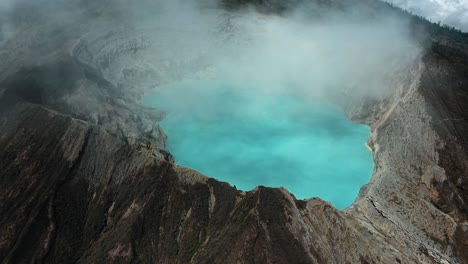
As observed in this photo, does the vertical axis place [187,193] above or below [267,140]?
below

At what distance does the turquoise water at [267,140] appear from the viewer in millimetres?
85000

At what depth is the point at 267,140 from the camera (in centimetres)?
9881

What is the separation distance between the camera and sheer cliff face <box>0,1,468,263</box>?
59.4 metres

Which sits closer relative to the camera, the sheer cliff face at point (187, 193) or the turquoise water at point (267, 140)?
the sheer cliff face at point (187, 193)

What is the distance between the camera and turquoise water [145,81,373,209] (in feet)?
279

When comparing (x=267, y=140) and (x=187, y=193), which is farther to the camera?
(x=267, y=140)

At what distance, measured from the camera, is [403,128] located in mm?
86062

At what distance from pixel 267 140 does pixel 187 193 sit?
35118 millimetres

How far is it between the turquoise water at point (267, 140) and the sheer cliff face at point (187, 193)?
18.5 ft

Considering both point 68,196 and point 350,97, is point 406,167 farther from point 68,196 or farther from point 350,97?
point 68,196

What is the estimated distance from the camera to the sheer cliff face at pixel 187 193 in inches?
2340

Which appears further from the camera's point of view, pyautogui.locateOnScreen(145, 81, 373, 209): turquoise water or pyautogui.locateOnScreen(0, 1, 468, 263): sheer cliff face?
pyautogui.locateOnScreen(145, 81, 373, 209): turquoise water

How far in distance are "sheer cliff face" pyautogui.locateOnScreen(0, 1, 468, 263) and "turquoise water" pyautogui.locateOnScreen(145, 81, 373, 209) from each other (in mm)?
5631

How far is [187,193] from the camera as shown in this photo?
67.7m
